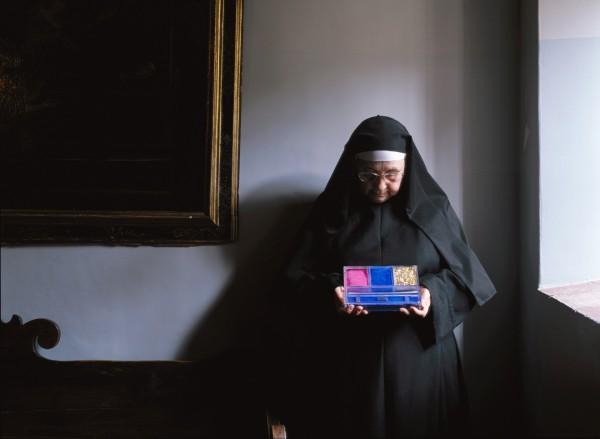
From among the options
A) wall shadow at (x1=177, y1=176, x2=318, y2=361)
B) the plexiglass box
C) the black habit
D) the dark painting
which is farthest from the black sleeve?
the dark painting

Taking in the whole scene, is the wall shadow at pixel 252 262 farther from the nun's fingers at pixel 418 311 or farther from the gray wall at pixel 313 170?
the nun's fingers at pixel 418 311

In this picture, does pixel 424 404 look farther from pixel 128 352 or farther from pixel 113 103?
pixel 113 103

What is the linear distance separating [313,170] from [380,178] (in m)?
0.46

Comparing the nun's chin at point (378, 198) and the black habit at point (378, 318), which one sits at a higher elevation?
the nun's chin at point (378, 198)

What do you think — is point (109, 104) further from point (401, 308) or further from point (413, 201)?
point (401, 308)

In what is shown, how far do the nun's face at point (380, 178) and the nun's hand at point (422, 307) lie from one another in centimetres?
36

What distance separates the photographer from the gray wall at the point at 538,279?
1.43 m

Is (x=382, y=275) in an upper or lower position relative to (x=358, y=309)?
upper

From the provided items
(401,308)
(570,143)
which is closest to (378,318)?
(401,308)

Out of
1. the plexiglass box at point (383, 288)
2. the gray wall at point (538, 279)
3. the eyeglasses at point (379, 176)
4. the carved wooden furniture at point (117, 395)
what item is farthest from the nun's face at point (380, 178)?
the carved wooden furniture at point (117, 395)

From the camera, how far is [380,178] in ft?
5.12

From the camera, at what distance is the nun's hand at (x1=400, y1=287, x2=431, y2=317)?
1379 mm

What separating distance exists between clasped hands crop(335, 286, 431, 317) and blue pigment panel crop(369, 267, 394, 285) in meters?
0.09

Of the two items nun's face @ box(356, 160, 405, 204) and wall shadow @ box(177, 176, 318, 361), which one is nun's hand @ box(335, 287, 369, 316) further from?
wall shadow @ box(177, 176, 318, 361)
